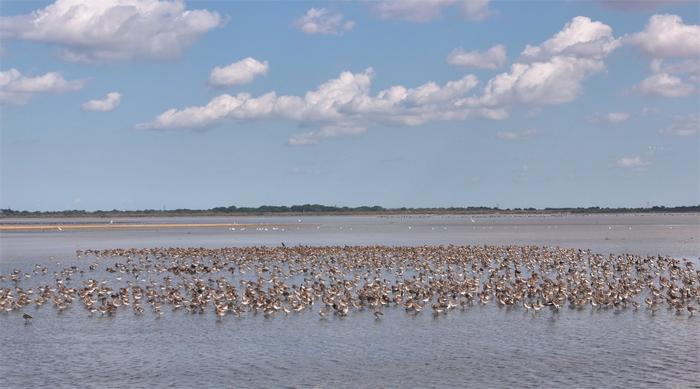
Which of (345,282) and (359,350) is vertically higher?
(345,282)

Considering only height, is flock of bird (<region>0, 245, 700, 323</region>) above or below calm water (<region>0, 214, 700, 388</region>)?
above

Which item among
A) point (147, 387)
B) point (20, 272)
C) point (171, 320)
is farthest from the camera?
point (20, 272)

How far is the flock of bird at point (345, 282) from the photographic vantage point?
29.4m

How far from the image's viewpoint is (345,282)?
3422 cm

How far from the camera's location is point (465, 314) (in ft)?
92.2

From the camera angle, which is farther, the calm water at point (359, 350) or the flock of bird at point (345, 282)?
the flock of bird at point (345, 282)

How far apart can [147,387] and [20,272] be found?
2912 centimetres

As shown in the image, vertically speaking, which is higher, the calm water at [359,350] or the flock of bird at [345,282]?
the flock of bird at [345,282]

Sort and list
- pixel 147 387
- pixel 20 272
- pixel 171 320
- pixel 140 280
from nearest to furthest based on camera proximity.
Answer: pixel 147 387, pixel 171 320, pixel 140 280, pixel 20 272

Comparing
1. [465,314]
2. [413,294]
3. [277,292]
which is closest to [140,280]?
[277,292]

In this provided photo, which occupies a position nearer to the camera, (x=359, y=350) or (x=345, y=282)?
(x=359, y=350)

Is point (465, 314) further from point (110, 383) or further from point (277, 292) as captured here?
point (110, 383)

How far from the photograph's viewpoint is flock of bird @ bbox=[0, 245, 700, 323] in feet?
96.6

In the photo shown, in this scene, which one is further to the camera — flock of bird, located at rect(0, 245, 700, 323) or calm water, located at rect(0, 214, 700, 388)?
flock of bird, located at rect(0, 245, 700, 323)
